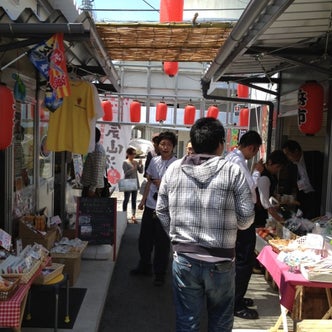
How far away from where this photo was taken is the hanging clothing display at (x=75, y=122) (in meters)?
5.69

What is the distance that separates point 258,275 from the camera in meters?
7.51

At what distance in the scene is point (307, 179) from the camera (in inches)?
297

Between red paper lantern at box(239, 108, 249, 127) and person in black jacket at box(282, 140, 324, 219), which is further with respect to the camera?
red paper lantern at box(239, 108, 249, 127)

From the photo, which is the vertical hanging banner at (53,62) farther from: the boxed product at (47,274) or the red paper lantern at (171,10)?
the red paper lantern at (171,10)

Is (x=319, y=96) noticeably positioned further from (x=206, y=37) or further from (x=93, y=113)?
(x=93, y=113)

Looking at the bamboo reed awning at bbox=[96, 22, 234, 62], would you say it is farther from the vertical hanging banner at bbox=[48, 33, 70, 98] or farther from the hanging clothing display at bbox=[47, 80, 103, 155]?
the vertical hanging banner at bbox=[48, 33, 70, 98]

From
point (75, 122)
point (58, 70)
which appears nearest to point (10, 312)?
point (58, 70)

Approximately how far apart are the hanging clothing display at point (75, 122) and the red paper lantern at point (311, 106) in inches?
132

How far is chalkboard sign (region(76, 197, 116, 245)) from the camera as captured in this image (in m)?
7.12

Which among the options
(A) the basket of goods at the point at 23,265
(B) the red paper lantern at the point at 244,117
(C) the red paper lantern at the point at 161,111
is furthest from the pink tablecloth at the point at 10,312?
(C) the red paper lantern at the point at 161,111

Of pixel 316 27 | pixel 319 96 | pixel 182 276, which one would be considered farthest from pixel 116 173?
pixel 182 276

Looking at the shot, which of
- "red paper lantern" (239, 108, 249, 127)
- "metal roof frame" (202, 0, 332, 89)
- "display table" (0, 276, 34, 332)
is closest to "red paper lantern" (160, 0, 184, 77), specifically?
"metal roof frame" (202, 0, 332, 89)

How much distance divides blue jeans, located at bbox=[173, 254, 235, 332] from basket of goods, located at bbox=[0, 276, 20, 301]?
4.47ft

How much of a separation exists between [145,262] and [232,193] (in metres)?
4.03
